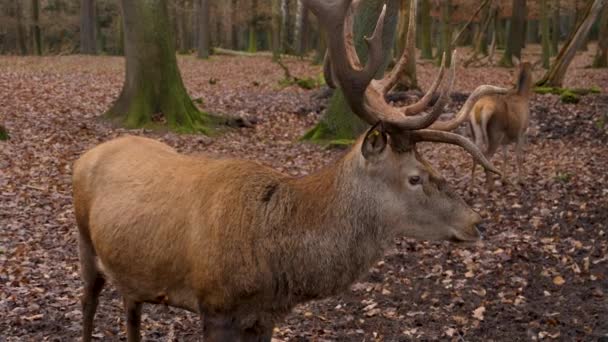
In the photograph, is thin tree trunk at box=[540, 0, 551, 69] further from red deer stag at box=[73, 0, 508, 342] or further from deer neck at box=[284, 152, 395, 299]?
deer neck at box=[284, 152, 395, 299]

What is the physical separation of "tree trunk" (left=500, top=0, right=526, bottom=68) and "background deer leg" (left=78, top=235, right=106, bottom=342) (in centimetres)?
2230

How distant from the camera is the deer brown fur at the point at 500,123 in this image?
1108 centimetres

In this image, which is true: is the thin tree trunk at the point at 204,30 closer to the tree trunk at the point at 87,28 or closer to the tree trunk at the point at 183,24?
the tree trunk at the point at 183,24

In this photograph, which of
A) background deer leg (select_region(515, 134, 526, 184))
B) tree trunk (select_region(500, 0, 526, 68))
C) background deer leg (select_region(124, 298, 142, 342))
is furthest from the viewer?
tree trunk (select_region(500, 0, 526, 68))

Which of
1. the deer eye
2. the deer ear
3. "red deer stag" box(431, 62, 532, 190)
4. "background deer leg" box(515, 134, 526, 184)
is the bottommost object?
"background deer leg" box(515, 134, 526, 184)

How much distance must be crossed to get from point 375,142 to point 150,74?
34.8 feet

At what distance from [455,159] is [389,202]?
8486 millimetres

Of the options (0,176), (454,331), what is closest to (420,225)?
(454,331)

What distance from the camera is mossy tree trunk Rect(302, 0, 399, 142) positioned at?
1276 cm

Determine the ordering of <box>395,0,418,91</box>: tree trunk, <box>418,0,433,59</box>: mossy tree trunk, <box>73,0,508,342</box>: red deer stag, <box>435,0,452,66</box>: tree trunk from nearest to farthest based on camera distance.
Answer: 1. <box>73,0,508,342</box>: red deer stag
2. <box>395,0,418,91</box>: tree trunk
3. <box>435,0,452,66</box>: tree trunk
4. <box>418,0,433,59</box>: mossy tree trunk

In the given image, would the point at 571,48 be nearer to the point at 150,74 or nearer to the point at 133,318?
the point at 150,74

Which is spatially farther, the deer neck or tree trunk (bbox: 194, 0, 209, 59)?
tree trunk (bbox: 194, 0, 209, 59)

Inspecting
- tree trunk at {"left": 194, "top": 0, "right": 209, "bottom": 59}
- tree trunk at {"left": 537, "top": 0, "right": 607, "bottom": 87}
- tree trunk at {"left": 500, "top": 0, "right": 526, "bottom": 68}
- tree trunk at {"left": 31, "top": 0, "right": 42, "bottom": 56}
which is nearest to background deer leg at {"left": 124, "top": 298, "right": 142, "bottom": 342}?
tree trunk at {"left": 537, "top": 0, "right": 607, "bottom": 87}

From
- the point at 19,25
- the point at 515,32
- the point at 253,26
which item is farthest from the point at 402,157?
the point at 19,25
